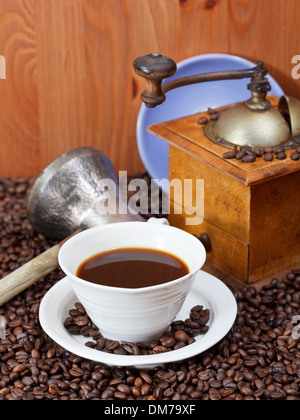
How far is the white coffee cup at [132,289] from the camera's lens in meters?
1.48

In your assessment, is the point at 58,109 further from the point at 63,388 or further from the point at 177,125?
the point at 63,388

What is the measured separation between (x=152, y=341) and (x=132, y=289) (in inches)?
7.7

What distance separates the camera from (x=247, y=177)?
172 centimetres

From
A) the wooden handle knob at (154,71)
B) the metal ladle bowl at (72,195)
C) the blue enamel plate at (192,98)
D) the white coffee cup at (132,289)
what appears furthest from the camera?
the blue enamel plate at (192,98)

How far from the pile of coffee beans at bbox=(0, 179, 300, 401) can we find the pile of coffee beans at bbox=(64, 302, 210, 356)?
0.15ft

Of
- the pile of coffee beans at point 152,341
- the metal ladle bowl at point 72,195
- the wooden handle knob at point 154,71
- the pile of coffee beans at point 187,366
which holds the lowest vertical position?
the pile of coffee beans at point 187,366

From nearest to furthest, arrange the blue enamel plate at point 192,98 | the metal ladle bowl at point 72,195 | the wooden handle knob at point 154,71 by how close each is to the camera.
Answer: the wooden handle knob at point 154,71 → the metal ladle bowl at point 72,195 → the blue enamel plate at point 192,98

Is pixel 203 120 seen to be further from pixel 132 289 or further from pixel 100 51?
pixel 132 289

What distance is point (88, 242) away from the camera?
1672 mm

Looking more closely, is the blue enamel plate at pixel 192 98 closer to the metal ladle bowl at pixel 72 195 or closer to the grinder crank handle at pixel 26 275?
the metal ladle bowl at pixel 72 195

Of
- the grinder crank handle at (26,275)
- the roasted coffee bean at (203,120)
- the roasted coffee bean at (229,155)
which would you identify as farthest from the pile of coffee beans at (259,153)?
the grinder crank handle at (26,275)

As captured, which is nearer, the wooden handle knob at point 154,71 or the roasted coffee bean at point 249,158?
the wooden handle knob at point 154,71

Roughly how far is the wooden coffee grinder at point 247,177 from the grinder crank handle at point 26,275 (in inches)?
17.1

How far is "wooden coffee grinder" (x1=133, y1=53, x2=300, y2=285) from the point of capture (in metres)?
1.79
